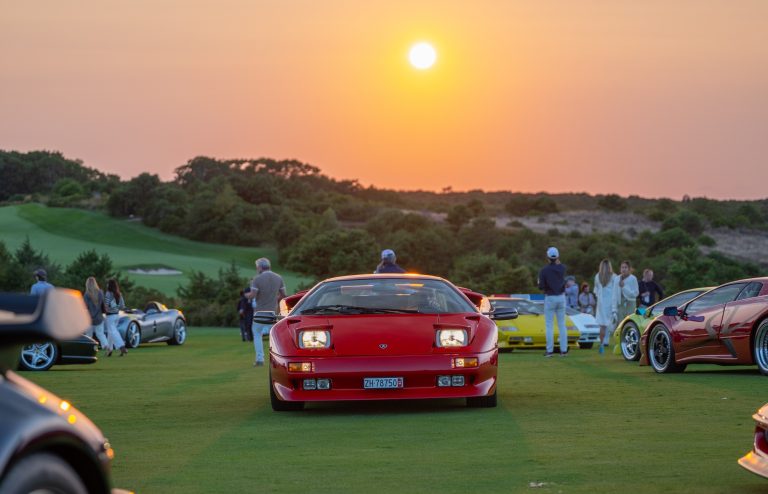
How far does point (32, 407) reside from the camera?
4.79 m

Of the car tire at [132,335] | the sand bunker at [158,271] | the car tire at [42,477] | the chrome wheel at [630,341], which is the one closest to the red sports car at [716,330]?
the chrome wheel at [630,341]

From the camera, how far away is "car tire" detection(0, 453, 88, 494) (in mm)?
4625

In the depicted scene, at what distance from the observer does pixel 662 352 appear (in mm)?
22078

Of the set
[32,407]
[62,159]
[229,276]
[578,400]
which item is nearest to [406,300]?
[578,400]

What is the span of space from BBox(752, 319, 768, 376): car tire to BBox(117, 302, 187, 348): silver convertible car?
21383mm

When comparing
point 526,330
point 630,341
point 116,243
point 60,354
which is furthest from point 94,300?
point 116,243

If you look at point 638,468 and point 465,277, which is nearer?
point 638,468

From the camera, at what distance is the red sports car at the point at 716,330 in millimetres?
20078

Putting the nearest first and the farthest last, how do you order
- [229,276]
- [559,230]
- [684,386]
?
[684,386] < [229,276] < [559,230]

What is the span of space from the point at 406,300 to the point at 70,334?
11237mm

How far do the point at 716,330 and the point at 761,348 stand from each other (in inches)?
30.1

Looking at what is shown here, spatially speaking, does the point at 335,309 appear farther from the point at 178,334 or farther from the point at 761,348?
the point at 178,334

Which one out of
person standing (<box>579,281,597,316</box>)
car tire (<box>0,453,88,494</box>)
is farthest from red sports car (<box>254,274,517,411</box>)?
person standing (<box>579,281,597,316</box>)

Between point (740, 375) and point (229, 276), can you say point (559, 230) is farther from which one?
point (740, 375)
